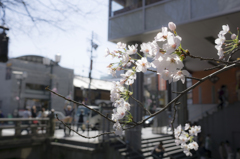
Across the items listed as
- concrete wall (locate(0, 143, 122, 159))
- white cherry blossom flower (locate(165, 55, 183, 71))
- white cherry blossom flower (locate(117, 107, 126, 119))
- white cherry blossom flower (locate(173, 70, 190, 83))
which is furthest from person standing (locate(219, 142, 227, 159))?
white cherry blossom flower (locate(165, 55, 183, 71))

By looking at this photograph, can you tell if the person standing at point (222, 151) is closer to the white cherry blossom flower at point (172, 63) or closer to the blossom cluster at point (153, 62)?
the blossom cluster at point (153, 62)

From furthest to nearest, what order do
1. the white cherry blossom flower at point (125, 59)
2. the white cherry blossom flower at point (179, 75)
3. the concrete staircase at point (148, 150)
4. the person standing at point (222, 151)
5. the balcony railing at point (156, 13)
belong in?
the person standing at point (222, 151) < the concrete staircase at point (148, 150) < the balcony railing at point (156, 13) < the white cherry blossom flower at point (125, 59) < the white cherry blossom flower at point (179, 75)

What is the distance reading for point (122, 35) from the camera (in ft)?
30.7

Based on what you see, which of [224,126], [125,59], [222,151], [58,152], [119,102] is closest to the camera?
[125,59]

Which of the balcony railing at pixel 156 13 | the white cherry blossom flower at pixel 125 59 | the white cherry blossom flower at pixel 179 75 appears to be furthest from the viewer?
the balcony railing at pixel 156 13

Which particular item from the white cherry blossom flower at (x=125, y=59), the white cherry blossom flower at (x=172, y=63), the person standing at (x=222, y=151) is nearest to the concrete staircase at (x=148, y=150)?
the person standing at (x=222, y=151)

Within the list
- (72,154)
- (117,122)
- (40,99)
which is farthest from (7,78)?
(117,122)

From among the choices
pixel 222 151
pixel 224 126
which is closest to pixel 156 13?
pixel 222 151

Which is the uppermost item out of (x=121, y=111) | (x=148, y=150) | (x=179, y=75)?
(x=179, y=75)

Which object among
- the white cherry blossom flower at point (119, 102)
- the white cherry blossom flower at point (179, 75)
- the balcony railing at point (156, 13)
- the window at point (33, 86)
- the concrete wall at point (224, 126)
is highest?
the balcony railing at point (156, 13)

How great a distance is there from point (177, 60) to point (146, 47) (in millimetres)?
321

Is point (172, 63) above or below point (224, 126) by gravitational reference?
above

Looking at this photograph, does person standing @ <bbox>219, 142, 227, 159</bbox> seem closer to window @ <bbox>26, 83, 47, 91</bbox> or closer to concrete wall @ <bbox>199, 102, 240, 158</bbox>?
concrete wall @ <bbox>199, 102, 240, 158</bbox>

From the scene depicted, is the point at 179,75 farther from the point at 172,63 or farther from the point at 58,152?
the point at 58,152
